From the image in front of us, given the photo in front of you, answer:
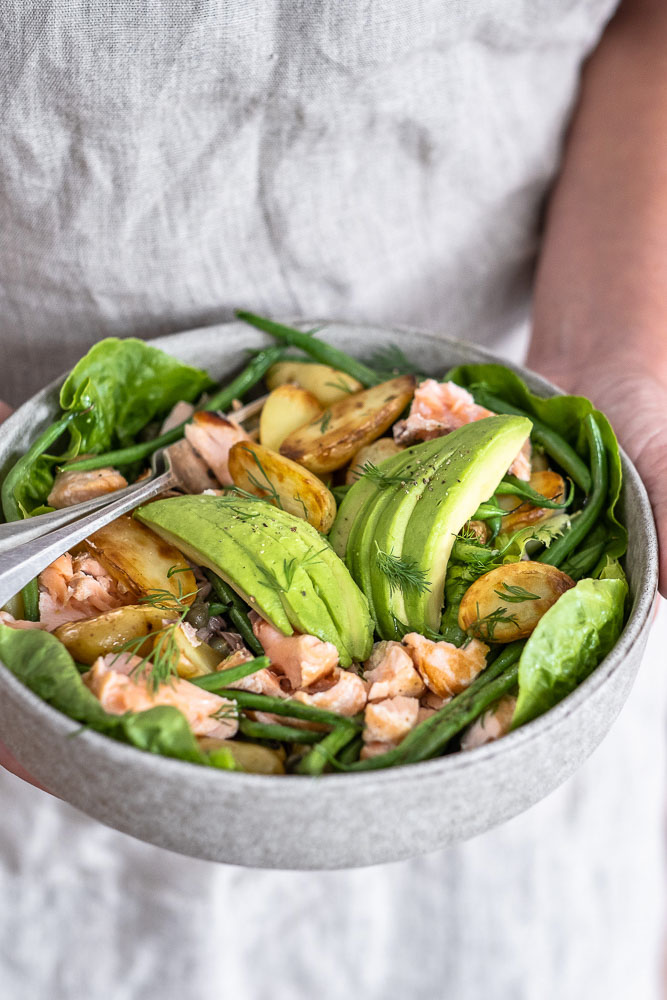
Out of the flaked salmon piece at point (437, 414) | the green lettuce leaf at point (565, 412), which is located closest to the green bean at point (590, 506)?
the green lettuce leaf at point (565, 412)

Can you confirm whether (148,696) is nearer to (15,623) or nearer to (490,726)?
(15,623)

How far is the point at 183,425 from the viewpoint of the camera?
5.53ft

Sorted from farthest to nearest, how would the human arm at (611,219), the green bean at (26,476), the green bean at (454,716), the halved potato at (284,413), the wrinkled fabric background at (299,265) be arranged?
the human arm at (611,219)
the halved potato at (284,413)
the wrinkled fabric background at (299,265)
the green bean at (26,476)
the green bean at (454,716)

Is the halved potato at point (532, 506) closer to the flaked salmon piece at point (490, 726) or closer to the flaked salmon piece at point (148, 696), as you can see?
the flaked salmon piece at point (490, 726)

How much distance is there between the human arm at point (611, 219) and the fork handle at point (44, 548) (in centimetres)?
109

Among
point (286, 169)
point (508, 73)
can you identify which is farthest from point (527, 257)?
point (286, 169)

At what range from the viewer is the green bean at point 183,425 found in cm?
158

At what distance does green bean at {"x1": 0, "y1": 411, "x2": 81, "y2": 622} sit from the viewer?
4.26 feet

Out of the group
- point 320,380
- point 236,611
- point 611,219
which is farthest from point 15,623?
point 611,219

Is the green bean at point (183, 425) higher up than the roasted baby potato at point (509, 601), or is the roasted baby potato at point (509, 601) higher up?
the green bean at point (183, 425)

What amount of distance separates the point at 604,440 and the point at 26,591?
1031 millimetres

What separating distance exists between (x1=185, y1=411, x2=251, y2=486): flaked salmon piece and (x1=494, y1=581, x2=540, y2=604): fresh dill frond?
54 cm

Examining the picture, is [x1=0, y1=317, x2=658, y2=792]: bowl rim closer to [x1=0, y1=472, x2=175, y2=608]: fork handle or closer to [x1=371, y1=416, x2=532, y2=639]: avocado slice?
[x1=0, y1=472, x2=175, y2=608]: fork handle

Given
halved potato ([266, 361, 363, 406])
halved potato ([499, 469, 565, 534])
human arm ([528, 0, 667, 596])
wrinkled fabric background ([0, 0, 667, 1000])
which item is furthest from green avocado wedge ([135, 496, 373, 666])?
human arm ([528, 0, 667, 596])
